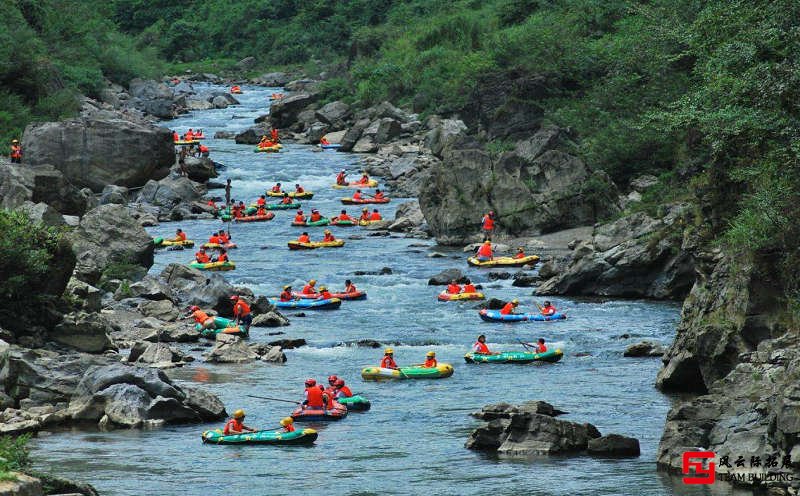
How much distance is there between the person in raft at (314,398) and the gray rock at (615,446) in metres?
6.22

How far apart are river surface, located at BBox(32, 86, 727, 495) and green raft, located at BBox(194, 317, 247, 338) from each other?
0.46m

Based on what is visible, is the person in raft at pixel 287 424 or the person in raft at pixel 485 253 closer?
the person in raft at pixel 287 424

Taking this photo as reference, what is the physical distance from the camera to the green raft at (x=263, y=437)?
23.8m

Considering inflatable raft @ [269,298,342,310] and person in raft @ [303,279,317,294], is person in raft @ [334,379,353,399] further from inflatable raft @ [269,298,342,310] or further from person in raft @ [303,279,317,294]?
person in raft @ [303,279,317,294]

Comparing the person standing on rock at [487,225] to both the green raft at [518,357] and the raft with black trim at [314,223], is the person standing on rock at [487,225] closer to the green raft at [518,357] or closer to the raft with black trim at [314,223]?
the raft with black trim at [314,223]

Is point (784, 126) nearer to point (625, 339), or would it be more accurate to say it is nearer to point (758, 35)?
point (758, 35)

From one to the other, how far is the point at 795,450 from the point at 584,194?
2828 cm

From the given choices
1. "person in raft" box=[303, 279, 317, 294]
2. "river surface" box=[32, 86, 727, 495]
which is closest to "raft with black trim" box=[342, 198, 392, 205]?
"river surface" box=[32, 86, 727, 495]

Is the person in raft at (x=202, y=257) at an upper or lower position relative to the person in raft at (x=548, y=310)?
upper

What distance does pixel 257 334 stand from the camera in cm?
3406

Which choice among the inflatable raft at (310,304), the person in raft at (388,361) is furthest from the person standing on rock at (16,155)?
the person in raft at (388,361)

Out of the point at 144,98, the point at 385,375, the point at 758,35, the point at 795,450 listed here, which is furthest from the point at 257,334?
the point at 144,98

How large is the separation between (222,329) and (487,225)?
48.3 feet

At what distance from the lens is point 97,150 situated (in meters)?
53.0
